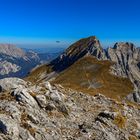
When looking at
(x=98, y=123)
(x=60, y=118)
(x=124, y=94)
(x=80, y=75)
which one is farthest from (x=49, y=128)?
(x=80, y=75)

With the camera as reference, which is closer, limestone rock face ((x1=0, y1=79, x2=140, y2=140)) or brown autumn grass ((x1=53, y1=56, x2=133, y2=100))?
limestone rock face ((x1=0, y1=79, x2=140, y2=140))

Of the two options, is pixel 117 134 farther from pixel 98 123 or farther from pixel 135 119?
pixel 135 119

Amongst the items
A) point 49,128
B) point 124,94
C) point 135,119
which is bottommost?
point 124,94

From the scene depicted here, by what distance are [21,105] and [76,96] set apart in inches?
625

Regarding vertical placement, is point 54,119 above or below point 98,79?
above

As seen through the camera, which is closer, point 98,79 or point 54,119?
point 54,119

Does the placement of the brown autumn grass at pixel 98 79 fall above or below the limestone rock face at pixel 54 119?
below

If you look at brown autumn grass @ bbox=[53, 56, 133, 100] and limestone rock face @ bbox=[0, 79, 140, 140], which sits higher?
limestone rock face @ bbox=[0, 79, 140, 140]

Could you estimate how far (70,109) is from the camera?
47.1 m

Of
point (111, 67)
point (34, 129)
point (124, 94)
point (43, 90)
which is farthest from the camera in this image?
point (111, 67)

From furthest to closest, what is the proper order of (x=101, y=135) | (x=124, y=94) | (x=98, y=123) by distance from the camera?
1. (x=124, y=94)
2. (x=98, y=123)
3. (x=101, y=135)

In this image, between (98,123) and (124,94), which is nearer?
(98,123)

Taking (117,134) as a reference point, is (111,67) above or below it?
below

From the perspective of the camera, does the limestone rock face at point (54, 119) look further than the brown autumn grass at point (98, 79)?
No
